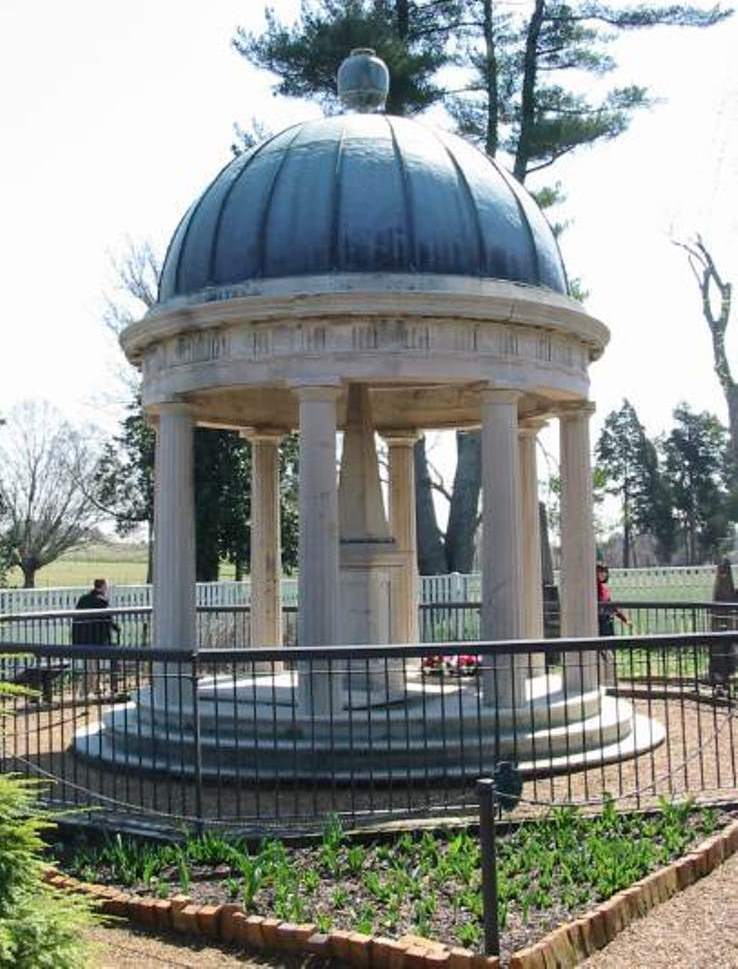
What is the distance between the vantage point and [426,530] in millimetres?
31234

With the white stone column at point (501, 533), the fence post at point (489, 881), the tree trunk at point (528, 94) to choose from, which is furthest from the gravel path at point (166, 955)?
the tree trunk at point (528, 94)

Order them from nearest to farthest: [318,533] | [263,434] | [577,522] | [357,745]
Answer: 1. [357,745]
2. [318,533]
3. [577,522]
4. [263,434]

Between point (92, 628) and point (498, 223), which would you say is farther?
point (92, 628)

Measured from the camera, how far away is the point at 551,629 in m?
23.0

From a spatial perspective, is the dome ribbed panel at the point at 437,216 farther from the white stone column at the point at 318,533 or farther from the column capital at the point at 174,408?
the column capital at the point at 174,408

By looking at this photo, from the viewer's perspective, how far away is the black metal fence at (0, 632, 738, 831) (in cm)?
836

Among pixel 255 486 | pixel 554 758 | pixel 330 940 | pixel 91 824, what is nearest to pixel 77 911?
pixel 330 940

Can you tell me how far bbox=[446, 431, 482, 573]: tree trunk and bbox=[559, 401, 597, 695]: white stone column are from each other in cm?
1789

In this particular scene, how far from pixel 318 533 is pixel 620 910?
5.09 m

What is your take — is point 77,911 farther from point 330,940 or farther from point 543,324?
point 543,324

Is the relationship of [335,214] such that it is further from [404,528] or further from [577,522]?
[404,528]

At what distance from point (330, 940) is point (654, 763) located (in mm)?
5209

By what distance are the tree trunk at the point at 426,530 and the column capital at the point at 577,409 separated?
1820cm

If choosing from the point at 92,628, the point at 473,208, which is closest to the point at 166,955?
the point at 473,208
